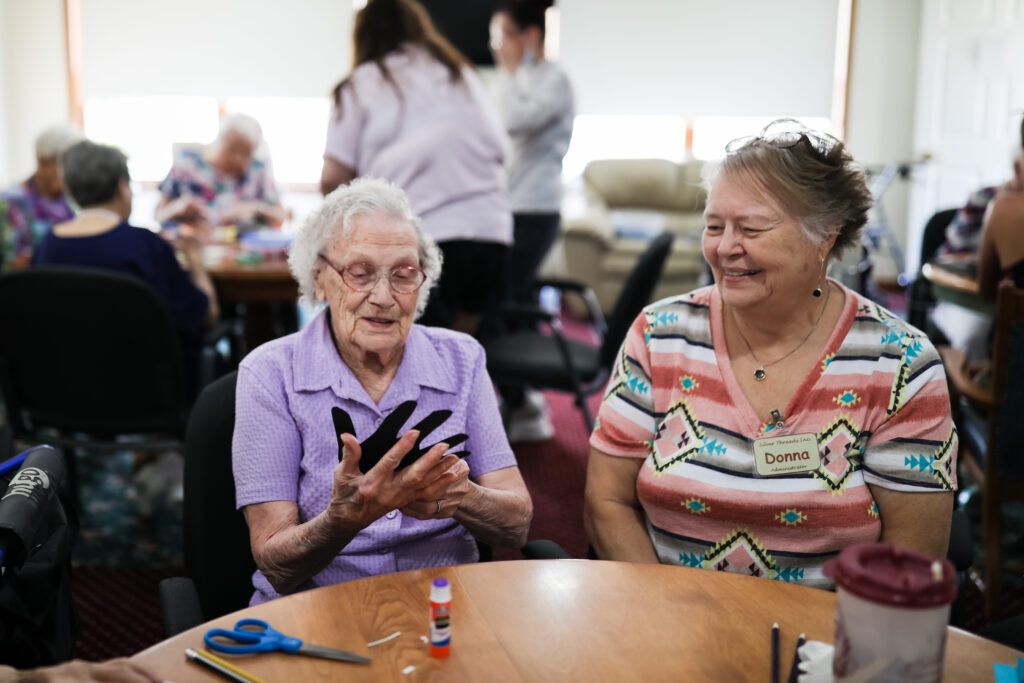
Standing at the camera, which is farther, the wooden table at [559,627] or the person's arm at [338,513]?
the person's arm at [338,513]

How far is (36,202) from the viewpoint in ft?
14.5

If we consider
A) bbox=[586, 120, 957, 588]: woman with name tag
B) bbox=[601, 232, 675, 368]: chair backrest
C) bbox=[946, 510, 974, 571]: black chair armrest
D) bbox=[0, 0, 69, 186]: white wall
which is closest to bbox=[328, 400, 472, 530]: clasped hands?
bbox=[586, 120, 957, 588]: woman with name tag

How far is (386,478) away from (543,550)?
39cm

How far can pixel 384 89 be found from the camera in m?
2.82

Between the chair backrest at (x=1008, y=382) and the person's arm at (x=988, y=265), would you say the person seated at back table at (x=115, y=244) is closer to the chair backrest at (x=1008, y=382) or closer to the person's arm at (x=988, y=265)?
the chair backrest at (x=1008, y=382)

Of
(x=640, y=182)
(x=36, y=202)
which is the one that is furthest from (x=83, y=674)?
(x=640, y=182)

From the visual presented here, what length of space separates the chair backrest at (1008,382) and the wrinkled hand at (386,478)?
1.72 metres

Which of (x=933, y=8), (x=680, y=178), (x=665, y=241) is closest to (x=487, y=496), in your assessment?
(x=665, y=241)

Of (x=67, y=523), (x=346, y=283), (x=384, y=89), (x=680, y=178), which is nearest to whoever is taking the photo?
(x=67, y=523)

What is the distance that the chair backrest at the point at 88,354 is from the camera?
2588 mm

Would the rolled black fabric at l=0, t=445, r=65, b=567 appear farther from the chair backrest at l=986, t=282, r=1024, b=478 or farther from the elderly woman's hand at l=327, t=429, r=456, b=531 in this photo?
the chair backrest at l=986, t=282, r=1024, b=478

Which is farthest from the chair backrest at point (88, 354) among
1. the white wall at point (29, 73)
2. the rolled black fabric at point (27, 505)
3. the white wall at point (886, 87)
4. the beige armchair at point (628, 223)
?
the white wall at point (886, 87)

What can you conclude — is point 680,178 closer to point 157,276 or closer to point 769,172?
point 157,276

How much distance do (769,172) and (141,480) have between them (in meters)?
2.56
